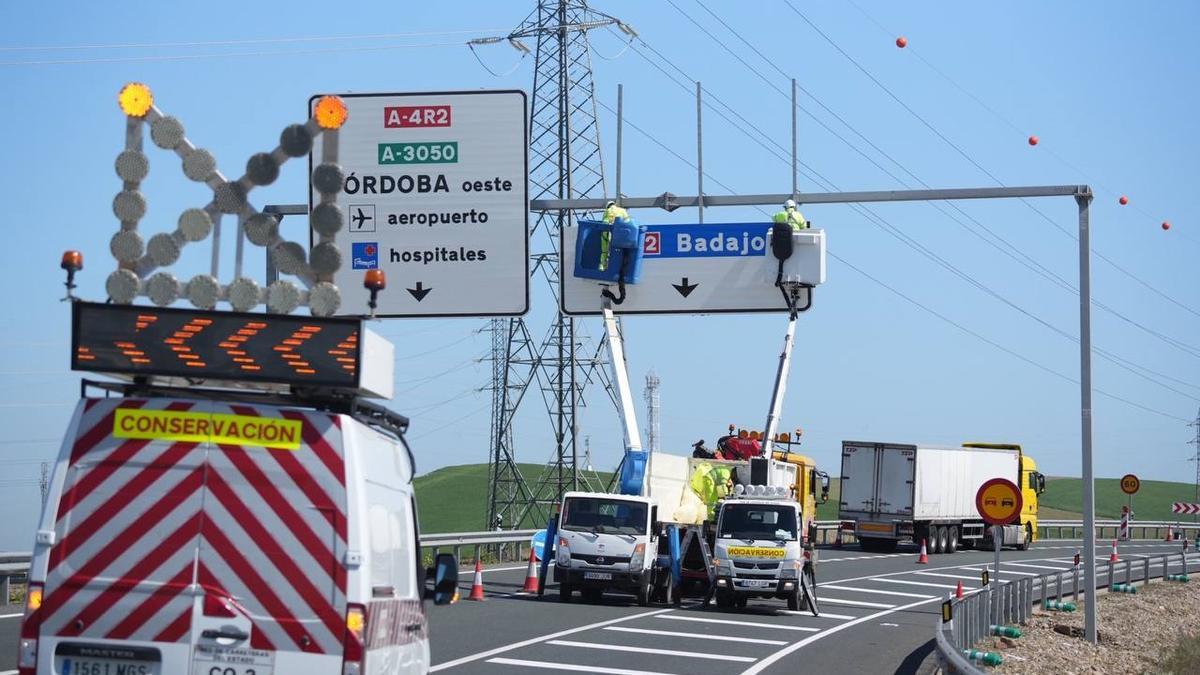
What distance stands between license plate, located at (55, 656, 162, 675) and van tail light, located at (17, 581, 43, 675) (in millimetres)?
116

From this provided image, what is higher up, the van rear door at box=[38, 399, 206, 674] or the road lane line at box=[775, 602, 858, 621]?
the van rear door at box=[38, 399, 206, 674]

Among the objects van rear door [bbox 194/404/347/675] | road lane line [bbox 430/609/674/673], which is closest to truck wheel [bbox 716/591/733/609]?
road lane line [bbox 430/609/674/673]

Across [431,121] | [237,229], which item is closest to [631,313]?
[431,121]

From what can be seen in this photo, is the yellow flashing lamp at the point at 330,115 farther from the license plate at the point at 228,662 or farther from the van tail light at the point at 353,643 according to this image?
the license plate at the point at 228,662

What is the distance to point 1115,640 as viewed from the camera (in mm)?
26109

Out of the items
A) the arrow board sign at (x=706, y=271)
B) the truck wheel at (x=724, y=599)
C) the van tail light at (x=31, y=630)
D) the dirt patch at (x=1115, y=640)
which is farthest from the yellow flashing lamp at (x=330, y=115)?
the truck wheel at (x=724, y=599)

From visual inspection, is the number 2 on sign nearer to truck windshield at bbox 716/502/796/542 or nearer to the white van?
the white van

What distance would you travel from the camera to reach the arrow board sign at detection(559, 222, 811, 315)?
A: 67.6ft

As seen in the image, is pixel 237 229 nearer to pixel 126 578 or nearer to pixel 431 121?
pixel 126 578

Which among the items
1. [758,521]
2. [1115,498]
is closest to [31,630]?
[758,521]

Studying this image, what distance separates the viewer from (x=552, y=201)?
768 inches

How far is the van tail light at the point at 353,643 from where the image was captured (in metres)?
6.97

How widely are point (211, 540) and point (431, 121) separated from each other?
1159cm

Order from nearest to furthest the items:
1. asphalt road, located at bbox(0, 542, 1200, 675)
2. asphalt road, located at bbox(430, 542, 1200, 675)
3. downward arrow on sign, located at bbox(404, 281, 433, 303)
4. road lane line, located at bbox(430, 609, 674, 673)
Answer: road lane line, located at bbox(430, 609, 674, 673)
asphalt road, located at bbox(0, 542, 1200, 675)
asphalt road, located at bbox(430, 542, 1200, 675)
downward arrow on sign, located at bbox(404, 281, 433, 303)
